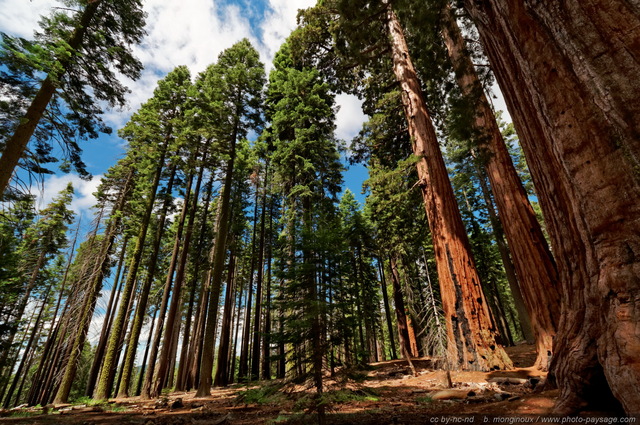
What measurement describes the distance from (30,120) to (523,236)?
1313 centimetres

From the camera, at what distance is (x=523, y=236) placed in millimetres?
5488

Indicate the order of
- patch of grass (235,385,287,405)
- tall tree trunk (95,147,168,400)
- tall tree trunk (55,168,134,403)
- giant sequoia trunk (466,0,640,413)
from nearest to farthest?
giant sequoia trunk (466,0,640,413), patch of grass (235,385,287,405), tall tree trunk (95,147,168,400), tall tree trunk (55,168,134,403)

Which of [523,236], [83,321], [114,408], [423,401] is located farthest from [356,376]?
[83,321]

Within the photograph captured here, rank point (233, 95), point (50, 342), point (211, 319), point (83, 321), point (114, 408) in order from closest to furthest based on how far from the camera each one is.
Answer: point (114, 408) → point (211, 319) → point (83, 321) → point (233, 95) → point (50, 342)

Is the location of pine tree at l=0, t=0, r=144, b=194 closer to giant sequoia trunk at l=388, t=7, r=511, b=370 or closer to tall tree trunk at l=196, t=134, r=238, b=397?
tall tree trunk at l=196, t=134, r=238, b=397

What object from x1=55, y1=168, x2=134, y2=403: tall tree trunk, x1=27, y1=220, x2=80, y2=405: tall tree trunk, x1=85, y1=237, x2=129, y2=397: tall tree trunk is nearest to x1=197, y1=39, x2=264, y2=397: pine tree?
x1=55, y1=168, x2=134, y2=403: tall tree trunk

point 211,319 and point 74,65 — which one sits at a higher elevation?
point 74,65

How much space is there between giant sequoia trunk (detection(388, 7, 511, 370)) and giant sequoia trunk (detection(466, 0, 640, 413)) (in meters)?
3.08

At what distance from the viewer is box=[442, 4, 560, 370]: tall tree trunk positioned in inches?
192

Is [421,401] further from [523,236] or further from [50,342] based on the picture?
[50,342]

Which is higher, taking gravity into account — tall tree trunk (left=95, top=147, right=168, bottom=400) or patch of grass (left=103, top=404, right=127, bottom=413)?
tall tree trunk (left=95, top=147, right=168, bottom=400)

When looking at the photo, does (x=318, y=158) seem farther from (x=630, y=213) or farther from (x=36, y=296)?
(x=36, y=296)

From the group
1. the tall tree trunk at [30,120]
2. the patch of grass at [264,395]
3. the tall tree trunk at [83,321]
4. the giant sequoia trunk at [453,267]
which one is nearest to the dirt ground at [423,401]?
the patch of grass at [264,395]

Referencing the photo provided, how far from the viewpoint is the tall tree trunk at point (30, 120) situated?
260 inches
